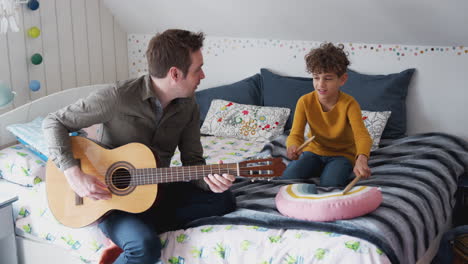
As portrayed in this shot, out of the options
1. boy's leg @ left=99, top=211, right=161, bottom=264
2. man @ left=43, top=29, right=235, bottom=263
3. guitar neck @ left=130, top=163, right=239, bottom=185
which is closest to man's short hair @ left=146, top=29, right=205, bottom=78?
man @ left=43, top=29, right=235, bottom=263

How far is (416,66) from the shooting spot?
2.90 m

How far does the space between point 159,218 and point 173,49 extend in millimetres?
573

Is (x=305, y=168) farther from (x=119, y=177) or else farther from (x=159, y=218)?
(x=119, y=177)

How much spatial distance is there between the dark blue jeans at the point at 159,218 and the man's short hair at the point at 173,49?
409mm

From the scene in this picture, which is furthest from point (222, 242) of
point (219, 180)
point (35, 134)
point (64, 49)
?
point (64, 49)

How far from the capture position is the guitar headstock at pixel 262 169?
1.69m

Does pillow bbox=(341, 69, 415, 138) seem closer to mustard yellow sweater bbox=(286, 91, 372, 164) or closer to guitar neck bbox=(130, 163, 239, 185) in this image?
mustard yellow sweater bbox=(286, 91, 372, 164)

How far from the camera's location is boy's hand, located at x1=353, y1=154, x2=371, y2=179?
2.00 m

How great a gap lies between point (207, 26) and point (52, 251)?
1735 mm

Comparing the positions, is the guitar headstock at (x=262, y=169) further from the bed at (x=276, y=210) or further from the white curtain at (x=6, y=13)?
the white curtain at (x=6, y=13)

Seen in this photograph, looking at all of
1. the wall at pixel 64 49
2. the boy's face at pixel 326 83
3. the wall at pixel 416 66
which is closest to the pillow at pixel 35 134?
the wall at pixel 64 49

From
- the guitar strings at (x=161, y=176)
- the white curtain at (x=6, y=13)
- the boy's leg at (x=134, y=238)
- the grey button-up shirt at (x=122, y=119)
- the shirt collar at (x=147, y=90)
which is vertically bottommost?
the boy's leg at (x=134, y=238)

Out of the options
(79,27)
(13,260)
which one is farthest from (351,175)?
(79,27)

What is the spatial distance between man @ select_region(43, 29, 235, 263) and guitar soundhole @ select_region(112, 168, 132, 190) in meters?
0.04
